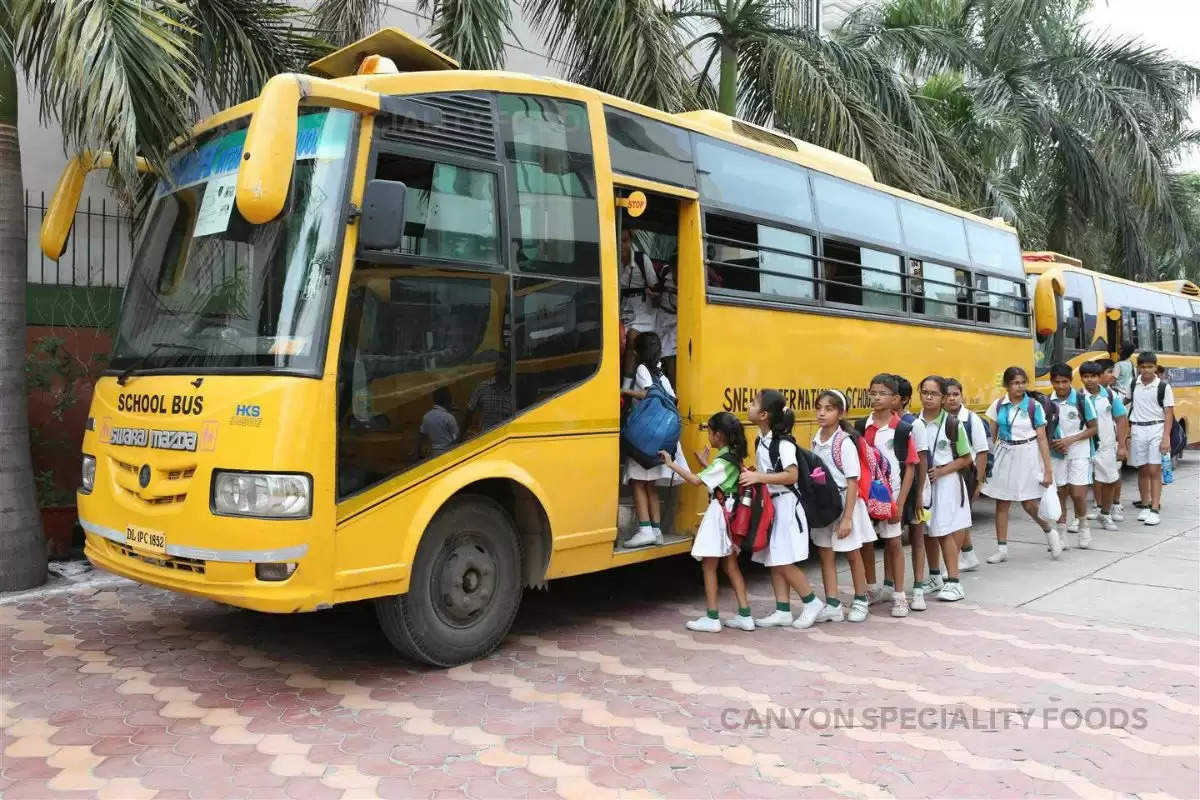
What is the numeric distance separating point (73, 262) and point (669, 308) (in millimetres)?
5258

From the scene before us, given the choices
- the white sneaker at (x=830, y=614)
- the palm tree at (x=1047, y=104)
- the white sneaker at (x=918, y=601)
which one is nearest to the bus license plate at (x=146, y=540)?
the white sneaker at (x=830, y=614)

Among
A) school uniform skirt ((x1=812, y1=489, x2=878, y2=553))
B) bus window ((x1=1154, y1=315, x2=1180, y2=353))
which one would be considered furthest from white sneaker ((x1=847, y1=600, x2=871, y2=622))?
bus window ((x1=1154, y1=315, x2=1180, y2=353))

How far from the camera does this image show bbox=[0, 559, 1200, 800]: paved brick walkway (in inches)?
150

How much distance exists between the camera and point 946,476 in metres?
6.84

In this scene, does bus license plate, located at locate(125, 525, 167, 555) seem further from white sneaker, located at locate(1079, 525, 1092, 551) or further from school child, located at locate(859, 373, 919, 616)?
white sneaker, located at locate(1079, 525, 1092, 551)

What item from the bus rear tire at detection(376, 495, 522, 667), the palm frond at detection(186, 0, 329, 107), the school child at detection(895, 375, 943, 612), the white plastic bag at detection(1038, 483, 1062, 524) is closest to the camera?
the bus rear tire at detection(376, 495, 522, 667)

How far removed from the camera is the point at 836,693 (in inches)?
190

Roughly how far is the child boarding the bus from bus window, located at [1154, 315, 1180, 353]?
9.01 meters

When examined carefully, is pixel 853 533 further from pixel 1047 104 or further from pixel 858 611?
pixel 1047 104

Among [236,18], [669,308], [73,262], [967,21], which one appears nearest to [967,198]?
[967,21]

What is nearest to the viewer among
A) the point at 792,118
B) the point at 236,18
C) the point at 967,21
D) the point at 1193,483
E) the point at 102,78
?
the point at 102,78

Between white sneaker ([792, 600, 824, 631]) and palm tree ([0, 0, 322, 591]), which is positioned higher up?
palm tree ([0, 0, 322, 591])

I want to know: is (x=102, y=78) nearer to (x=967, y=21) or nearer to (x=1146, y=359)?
(x=1146, y=359)

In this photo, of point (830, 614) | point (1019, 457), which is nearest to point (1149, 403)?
point (1019, 457)
